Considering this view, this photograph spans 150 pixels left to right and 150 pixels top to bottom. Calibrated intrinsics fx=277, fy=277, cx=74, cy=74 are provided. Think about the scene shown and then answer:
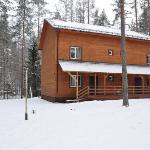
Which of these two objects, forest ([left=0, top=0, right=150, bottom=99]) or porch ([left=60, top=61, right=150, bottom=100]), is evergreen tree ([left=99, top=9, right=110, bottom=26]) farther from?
porch ([left=60, top=61, right=150, bottom=100])

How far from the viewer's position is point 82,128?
10836 millimetres

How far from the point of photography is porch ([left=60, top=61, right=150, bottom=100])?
24211 millimetres

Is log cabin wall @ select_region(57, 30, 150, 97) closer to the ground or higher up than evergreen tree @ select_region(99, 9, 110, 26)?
closer to the ground

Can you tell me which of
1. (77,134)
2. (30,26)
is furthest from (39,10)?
(77,134)

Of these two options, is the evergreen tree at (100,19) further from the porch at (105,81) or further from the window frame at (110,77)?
the window frame at (110,77)

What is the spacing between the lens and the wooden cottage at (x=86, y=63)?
24.4 meters

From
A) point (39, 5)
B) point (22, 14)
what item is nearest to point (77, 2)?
point (39, 5)

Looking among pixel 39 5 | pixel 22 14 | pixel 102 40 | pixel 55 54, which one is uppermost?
pixel 39 5

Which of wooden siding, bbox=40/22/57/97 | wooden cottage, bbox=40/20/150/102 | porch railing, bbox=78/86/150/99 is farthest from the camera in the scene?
porch railing, bbox=78/86/150/99

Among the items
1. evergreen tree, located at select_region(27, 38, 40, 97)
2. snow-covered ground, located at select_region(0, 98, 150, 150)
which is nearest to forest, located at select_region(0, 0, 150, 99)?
evergreen tree, located at select_region(27, 38, 40, 97)

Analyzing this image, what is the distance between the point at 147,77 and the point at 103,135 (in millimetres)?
21849

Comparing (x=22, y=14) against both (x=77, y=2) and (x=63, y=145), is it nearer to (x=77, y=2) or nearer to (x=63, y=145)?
(x=77, y=2)

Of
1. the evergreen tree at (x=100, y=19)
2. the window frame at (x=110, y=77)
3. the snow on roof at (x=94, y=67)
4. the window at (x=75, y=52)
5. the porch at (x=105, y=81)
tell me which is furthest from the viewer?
the evergreen tree at (x=100, y=19)

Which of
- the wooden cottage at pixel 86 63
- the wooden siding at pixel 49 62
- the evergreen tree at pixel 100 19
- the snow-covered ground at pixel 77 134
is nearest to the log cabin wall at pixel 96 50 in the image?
the wooden cottage at pixel 86 63
